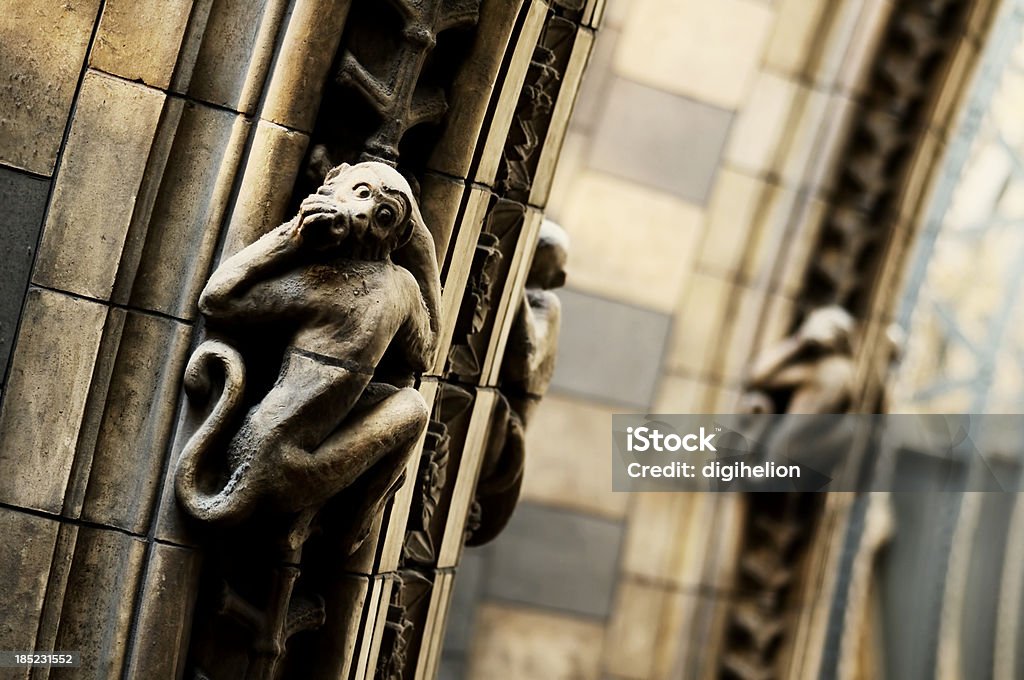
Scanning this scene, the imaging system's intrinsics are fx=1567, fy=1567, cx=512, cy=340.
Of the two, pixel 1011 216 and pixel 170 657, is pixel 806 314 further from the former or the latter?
pixel 170 657

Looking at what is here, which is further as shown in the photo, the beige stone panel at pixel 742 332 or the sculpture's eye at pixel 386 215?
the beige stone panel at pixel 742 332

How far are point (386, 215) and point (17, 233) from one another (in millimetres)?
699

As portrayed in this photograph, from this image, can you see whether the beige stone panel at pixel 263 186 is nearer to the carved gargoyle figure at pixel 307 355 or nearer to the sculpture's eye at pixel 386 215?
the carved gargoyle figure at pixel 307 355

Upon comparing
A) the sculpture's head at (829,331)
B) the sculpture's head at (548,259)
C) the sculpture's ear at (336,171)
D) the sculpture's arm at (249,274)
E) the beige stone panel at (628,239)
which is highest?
the beige stone panel at (628,239)

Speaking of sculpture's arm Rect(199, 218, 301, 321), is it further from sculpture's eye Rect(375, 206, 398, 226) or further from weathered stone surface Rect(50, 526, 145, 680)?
weathered stone surface Rect(50, 526, 145, 680)

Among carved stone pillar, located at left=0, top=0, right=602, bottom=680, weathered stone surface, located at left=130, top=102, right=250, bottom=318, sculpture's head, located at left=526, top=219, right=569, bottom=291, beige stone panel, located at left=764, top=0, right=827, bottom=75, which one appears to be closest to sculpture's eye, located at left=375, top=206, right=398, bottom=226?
carved stone pillar, located at left=0, top=0, right=602, bottom=680

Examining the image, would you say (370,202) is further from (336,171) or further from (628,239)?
(628,239)

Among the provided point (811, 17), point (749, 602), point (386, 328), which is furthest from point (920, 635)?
point (386, 328)

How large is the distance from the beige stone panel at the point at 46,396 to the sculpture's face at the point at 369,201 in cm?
52

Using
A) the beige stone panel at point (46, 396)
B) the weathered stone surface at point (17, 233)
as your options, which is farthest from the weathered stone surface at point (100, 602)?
the weathered stone surface at point (17, 233)

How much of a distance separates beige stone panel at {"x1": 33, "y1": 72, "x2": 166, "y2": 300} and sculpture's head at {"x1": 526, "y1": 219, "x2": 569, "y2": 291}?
1241 millimetres

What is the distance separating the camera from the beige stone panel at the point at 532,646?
21.1 feet

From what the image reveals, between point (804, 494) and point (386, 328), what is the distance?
14.9 ft

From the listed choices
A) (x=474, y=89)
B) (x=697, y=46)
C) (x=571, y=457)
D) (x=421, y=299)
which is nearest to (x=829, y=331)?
(x=571, y=457)
